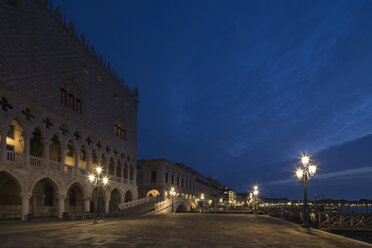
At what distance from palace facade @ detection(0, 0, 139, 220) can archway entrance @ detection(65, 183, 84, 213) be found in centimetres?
11

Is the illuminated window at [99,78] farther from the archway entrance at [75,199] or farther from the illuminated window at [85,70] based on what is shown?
the archway entrance at [75,199]

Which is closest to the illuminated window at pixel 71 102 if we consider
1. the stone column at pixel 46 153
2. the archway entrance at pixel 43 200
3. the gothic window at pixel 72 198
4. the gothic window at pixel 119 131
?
the stone column at pixel 46 153

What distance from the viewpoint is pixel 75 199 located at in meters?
31.6

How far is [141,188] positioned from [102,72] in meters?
25.8

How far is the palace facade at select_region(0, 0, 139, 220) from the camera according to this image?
20453 mm

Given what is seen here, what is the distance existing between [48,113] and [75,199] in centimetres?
1216

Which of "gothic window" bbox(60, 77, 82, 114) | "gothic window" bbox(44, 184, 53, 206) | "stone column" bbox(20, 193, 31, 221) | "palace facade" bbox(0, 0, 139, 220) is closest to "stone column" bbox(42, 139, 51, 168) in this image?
"palace facade" bbox(0, 0, 139, 220)

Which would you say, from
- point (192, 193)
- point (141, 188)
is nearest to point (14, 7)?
point (141, 188)

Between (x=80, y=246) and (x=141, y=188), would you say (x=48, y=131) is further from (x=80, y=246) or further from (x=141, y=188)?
(x=141, y=188)

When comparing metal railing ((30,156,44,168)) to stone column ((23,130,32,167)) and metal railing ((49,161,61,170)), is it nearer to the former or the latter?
stone column ((23,130,32,167))

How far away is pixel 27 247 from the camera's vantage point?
965 centimetres

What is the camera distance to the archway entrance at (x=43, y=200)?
25495mm

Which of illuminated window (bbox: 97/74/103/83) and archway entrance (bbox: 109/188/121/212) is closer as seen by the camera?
illuminated window (bbox: 97/74/103/83)

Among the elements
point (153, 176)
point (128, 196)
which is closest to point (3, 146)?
point (128, 196)
